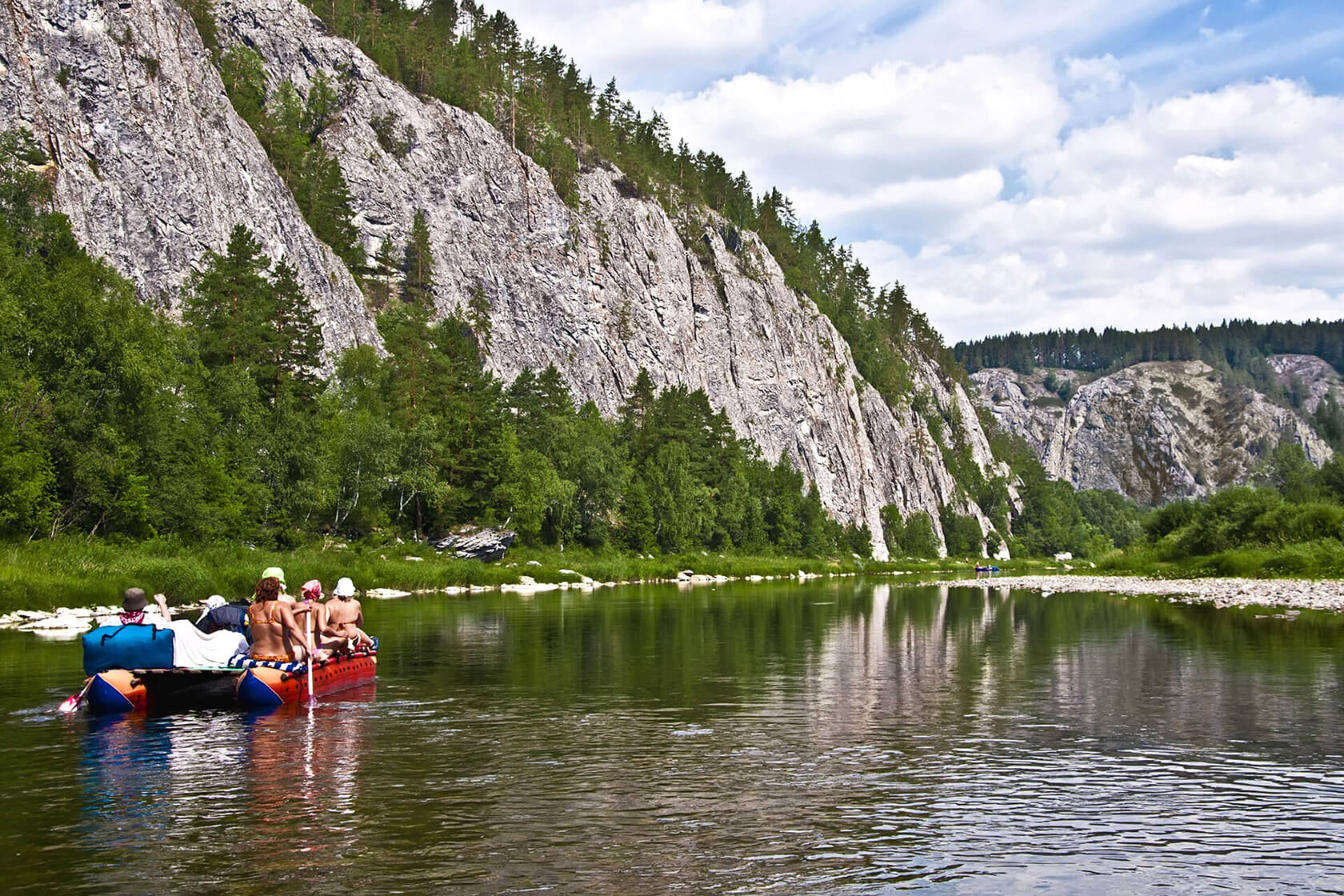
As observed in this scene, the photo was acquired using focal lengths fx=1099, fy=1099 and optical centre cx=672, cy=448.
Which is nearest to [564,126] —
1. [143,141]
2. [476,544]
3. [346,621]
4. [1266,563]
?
[143,141]

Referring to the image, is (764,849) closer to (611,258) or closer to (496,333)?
(496,333)

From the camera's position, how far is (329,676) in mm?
22688

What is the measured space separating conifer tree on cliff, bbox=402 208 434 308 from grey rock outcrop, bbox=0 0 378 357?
54.8ft

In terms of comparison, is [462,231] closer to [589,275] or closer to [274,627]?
[589,275]

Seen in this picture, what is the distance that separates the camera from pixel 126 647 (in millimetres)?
20625

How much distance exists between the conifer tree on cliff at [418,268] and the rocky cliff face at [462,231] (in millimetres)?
1293

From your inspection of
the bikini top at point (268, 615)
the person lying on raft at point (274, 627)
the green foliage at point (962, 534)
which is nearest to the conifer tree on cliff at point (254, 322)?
the person lying on raft at point (274, 627)

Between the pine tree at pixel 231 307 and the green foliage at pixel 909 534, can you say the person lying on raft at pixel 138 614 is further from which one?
the green foliage at pixel 909 534

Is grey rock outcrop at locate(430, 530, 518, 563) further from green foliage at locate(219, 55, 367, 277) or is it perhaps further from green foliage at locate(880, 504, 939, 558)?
green foliage at locate(880, 504, 939, 558)

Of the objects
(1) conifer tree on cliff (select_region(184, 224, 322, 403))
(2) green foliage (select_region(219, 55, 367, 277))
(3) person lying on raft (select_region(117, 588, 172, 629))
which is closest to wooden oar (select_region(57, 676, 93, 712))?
(3) person lying on raft (select_region(117, 588, 172, 629))

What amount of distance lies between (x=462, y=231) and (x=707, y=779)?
116 meters

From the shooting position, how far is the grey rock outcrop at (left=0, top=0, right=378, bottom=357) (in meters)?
81.8

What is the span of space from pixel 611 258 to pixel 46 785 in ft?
422

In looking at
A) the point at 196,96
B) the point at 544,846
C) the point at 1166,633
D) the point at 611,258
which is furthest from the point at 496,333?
the point at 544,846
